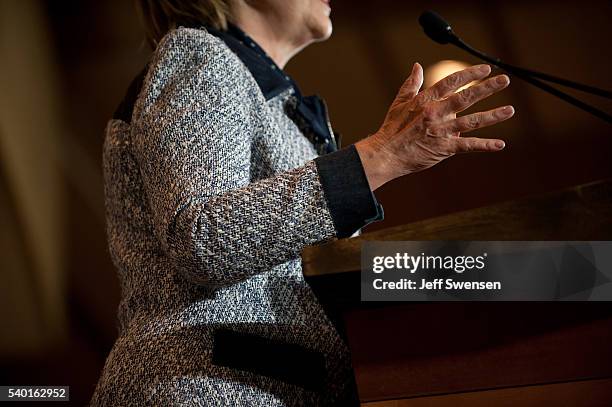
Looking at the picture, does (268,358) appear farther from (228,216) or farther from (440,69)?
(440,69)

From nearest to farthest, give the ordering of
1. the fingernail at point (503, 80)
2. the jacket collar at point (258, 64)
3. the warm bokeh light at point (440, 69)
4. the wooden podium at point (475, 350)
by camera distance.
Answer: the wooden podium at point (475, 350) → the fingernail at point (503, 80) → the jacket collar at point (258, 64) → the warm bokeh light at point (440, 69)

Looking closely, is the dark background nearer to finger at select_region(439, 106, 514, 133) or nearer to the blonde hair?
the blonde hair

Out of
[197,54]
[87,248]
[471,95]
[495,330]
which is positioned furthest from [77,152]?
[495,330]

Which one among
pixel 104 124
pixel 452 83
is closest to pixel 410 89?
pixel 452 83

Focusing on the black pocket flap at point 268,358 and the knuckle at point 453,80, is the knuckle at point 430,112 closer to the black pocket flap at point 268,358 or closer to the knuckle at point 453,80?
the knuckle at point 453,80

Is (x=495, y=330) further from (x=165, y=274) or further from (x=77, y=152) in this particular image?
(x=77, y=152)

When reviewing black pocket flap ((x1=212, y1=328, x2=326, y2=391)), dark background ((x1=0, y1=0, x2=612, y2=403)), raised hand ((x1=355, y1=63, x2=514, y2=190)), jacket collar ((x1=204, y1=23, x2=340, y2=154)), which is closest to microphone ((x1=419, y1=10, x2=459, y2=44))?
jacket collar ((x1=204, y1=23, x2=340, y2=154))

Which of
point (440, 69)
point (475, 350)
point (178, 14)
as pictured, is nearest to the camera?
point (475, 350)

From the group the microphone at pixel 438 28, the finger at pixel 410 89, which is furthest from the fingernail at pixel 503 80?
the microphone at pixel 438 28

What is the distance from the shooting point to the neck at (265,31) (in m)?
1.23

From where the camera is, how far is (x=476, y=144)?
725 millimetres

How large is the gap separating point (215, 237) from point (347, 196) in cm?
14

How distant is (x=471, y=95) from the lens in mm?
721

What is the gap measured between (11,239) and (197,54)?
120 cm
